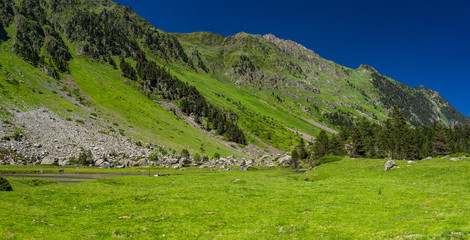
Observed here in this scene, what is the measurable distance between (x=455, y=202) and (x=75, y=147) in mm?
103207

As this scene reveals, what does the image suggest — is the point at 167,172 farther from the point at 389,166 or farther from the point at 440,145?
the point at 440,145

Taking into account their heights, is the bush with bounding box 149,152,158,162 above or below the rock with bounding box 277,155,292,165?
below

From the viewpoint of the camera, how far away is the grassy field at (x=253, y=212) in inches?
628

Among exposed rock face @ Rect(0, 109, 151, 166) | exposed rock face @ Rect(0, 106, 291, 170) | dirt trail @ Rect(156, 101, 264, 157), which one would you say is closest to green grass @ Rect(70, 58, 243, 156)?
dirt trail @ Rect(156, 101, 264, 157)

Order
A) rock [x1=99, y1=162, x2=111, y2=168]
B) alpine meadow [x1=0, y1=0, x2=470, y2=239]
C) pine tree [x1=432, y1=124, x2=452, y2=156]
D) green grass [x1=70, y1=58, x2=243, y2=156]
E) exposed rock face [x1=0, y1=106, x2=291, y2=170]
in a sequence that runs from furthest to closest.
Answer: green grass [x1=70, y1=58, x2=243, y2=156], pine tree [x1=432, y1=124, x2=452, y2=156], rock [x1=99, y1=162, x2=111, y2=168], exposed rock face [x1=0, y1=106, x2=291, y2=170], alpine meadow [x1=0, y1=0, x2=470, y2=239]

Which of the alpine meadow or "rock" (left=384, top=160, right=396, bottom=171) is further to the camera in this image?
"rock" (left=384, top=160, right=396, bottom=171)

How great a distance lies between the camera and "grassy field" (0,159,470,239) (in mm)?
15940

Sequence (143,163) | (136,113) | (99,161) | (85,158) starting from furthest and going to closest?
1. (136,113)
2. (143,163)
3. (99,161)
4. (85,158)

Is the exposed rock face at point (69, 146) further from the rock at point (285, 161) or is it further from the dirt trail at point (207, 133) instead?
the dirt trail at point (207, 133)

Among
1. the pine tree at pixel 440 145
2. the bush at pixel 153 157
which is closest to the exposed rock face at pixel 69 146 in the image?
the bush at pixel 153 157

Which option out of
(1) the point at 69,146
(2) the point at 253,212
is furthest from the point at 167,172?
(2) the point at 253,212

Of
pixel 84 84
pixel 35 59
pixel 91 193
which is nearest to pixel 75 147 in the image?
pixel 91 193

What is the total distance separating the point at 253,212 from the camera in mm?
23281

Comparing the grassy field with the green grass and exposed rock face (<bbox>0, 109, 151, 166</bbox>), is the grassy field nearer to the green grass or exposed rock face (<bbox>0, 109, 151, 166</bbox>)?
exposed rock face (<bbox>0, 109, 151, 166</bbox>)
